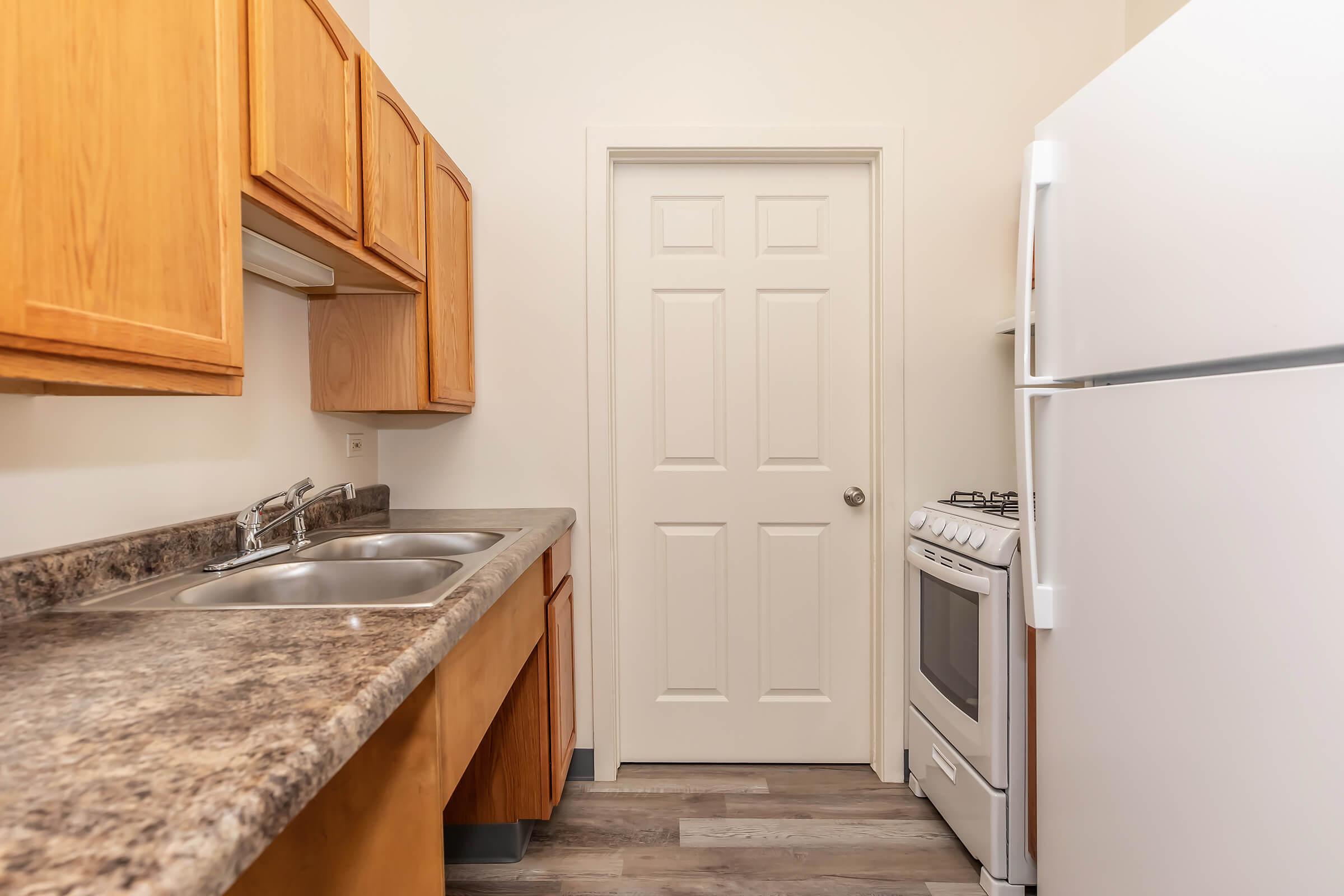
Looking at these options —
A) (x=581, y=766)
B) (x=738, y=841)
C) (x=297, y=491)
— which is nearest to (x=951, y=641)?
(x=738, y=841)

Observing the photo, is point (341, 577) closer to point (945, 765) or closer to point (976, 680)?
point (976, 680)

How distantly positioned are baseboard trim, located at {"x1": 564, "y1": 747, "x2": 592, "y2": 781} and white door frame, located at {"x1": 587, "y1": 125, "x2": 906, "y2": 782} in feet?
0.10

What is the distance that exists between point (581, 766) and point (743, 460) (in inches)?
45.1

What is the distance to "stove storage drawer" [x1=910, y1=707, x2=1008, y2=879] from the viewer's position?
1.68 m

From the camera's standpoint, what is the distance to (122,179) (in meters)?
0.82

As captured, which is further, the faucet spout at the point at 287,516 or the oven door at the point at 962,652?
the oven door at the point at 962,652

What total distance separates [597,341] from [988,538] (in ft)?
4.25

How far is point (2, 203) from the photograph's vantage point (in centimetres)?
68

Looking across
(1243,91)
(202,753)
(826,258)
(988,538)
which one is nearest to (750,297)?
(826,258)

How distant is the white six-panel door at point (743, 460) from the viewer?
2.33 metres

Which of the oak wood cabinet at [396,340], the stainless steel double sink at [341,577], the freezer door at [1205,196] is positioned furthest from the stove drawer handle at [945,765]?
the oak wood cabinet at [396,340]

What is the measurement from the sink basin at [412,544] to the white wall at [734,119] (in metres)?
0.43

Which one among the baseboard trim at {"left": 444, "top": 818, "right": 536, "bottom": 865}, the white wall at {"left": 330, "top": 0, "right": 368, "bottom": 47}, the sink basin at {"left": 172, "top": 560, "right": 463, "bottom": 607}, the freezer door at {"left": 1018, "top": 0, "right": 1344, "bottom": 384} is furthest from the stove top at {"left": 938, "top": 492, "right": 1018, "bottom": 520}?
the white wall at {"left": 330, "top": 0, "right": 368, "bottom": 47}

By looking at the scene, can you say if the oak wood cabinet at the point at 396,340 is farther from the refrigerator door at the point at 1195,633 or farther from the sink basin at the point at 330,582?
the refrigerator door at the point at 1195,633
